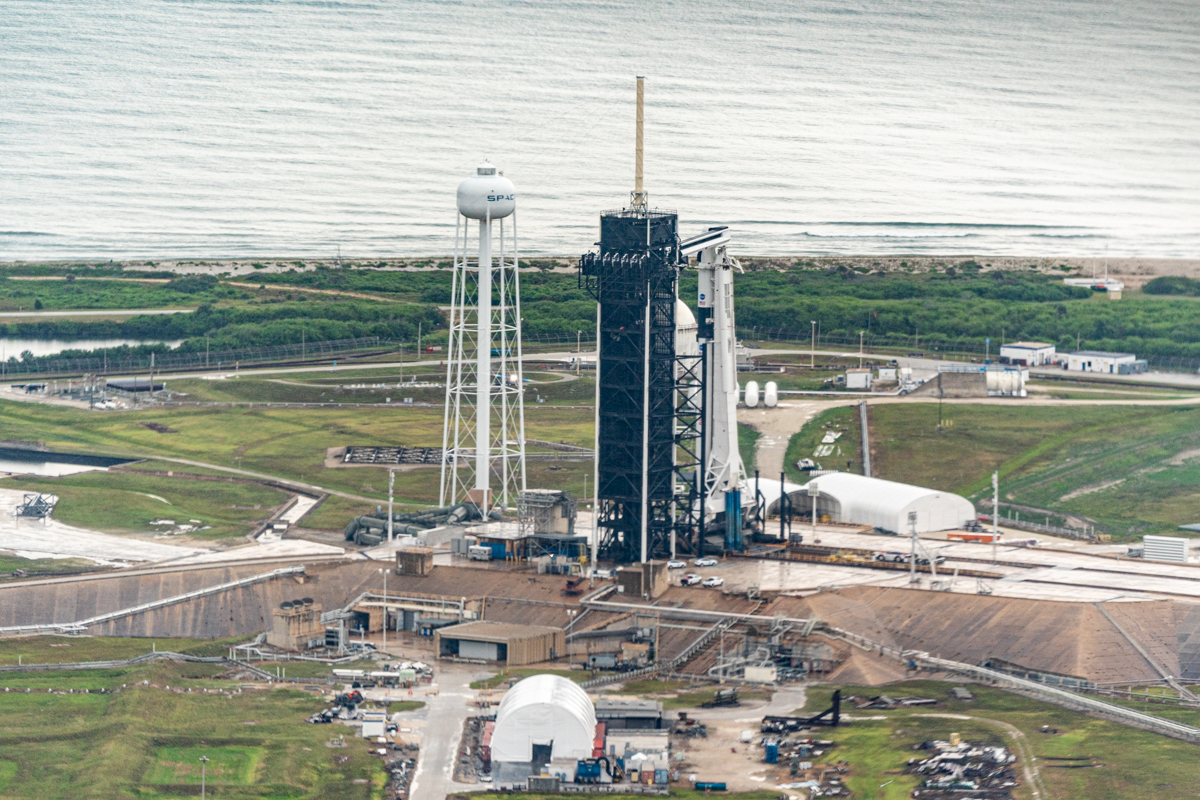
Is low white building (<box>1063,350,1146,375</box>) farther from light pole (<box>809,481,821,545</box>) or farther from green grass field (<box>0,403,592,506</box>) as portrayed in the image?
light pole (<box>809,481,821,545</box>)

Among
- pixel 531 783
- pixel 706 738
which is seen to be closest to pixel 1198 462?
pixel 706 738

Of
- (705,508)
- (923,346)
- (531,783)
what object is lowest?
(531,783)

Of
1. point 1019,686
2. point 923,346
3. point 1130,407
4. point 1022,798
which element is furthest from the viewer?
point 923,346

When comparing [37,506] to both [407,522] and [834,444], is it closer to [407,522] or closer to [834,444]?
[407,522]

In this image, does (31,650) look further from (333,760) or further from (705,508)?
(705,508)

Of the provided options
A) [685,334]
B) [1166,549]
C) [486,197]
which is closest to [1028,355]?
[1166,549]

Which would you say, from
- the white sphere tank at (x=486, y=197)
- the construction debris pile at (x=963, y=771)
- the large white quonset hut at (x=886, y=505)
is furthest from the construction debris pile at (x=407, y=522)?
the construction debris pile at (x=963, y=771)

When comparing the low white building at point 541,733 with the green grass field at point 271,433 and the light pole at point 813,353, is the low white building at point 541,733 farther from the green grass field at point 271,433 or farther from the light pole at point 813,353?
the light pole at point 813,353
